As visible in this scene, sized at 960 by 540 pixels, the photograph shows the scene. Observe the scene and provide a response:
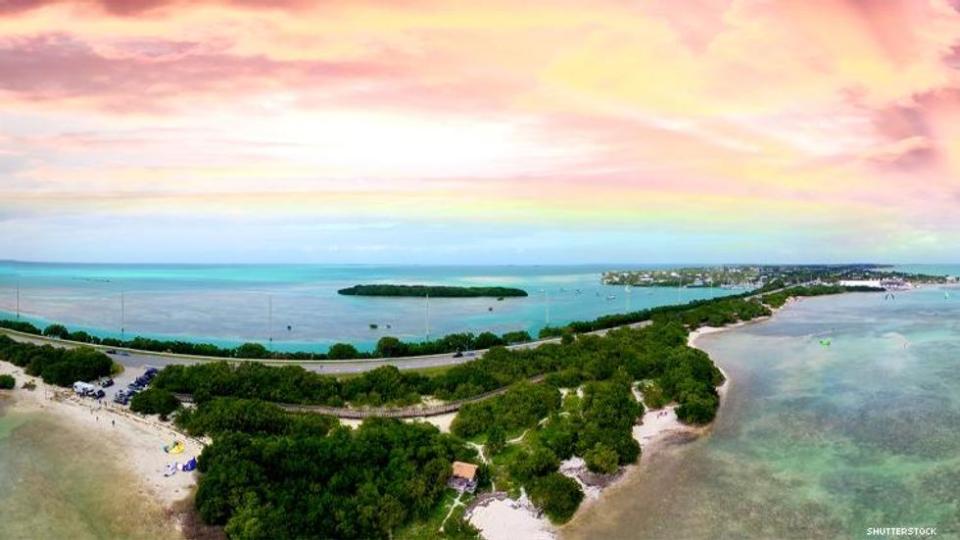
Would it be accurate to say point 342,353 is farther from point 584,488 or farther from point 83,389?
point 584,488

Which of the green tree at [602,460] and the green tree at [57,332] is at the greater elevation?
the green tree at [57,332]

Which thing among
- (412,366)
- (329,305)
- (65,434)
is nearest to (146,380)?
(65,434)

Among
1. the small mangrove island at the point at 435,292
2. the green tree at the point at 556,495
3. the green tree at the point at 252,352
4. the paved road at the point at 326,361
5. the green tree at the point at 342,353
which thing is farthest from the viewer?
the small mangrove island at the point at 435,292

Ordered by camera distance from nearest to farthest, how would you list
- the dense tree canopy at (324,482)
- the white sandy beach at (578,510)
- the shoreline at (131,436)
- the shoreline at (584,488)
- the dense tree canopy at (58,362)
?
the dense tree canopy at (324,482) < the white sandy beach at (578,510) < the shoreline at (584,488) < the shoreline at (131,436) < the dense tree canopy at (58,362)

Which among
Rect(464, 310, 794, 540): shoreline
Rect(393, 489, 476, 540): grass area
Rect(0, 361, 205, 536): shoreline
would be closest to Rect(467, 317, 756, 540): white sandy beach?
Rect(464, 310, 794, 540): shoreline

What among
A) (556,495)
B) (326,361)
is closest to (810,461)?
(556,495)

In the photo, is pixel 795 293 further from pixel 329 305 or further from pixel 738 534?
pixel 738 534

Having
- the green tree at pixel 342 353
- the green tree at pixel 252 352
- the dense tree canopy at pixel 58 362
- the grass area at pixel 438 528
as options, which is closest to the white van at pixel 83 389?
the dense tree canopy at pixel 58 362

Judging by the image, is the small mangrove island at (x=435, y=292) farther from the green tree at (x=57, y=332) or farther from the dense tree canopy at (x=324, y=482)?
the dense tree canopy at (x=324, y=482)
